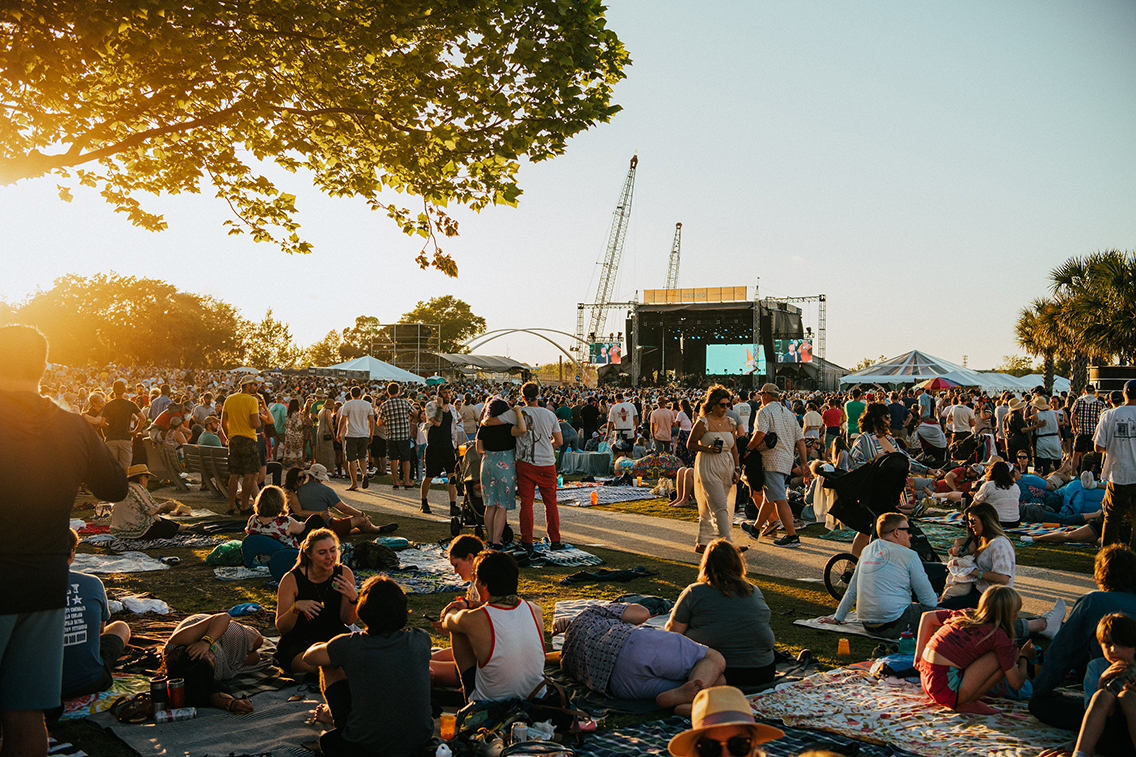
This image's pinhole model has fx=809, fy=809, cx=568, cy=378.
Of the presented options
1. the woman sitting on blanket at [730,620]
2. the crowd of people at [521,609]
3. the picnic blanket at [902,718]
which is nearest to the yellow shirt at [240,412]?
the crowd of people at [521,609]

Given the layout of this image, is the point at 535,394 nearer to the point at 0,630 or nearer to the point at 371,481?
the point at 0,630

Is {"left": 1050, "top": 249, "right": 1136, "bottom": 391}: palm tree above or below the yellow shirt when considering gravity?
above

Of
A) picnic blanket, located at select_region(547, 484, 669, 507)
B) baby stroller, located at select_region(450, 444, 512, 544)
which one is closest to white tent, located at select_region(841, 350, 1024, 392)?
picnic blanket, located at select_region(547, 484, 669, 507)

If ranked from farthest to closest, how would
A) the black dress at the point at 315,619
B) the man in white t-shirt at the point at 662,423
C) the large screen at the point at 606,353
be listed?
the large screen at the point at 606,353 < the man in white t-shirt at the point at 662,423 < the black dress at the point at 315,619

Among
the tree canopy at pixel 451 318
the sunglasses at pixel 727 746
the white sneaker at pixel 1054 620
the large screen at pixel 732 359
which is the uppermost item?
the tree canopy at pixel 451 318

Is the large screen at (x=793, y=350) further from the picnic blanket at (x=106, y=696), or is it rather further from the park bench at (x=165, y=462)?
the picnic blanket at (x=106, y=696)

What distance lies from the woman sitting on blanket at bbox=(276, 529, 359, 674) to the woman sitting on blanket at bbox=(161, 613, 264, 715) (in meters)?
0.31

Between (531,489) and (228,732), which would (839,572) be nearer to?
(531,489)

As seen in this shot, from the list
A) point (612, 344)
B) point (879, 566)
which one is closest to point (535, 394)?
point (879, 566)

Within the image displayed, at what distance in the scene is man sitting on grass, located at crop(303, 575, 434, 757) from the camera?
11.6ft

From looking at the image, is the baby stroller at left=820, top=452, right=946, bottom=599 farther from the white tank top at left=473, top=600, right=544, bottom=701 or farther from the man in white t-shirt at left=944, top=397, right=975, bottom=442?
the man in white t-shirt at left=944, top=397, right=975, bottom=442

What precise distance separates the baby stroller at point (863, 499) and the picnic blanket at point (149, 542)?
6.39 m

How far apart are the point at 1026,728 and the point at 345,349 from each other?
4308 inches

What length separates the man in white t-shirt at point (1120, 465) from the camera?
23.9 feet
